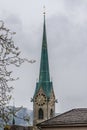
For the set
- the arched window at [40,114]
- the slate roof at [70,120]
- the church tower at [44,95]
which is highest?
the church tower at [44,95]

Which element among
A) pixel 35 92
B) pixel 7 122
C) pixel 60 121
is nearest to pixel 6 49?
pixel 7 122

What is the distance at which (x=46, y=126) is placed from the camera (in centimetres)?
3453

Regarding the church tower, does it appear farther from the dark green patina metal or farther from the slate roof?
the slate roof

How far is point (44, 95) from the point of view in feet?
411

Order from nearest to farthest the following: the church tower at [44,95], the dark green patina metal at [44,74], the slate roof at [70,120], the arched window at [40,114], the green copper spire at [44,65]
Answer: the slate roof at [70,120]
the church tower at [44,95]
the dark green patina metal at [44,74]
the arched window at [40,114]
the green copper spire at [44,65]

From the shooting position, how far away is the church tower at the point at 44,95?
124750 millimetres

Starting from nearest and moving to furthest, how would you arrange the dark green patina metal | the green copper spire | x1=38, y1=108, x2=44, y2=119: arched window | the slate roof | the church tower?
1. the slate roof
2. the church tower
3. the dark green patina metal
4. x1=38, y1=108, x2=44, y2=119: arched window
5. the green copper spire

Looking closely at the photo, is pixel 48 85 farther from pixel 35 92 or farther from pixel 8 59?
pixel 8 59

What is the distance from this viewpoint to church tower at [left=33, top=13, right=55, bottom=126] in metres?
125

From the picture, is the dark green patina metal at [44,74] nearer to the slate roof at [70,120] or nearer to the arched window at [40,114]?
the arched window at [40,114]

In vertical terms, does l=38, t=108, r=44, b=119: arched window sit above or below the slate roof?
above

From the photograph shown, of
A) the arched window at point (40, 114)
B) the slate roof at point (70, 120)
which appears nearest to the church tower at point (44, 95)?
the arched window at point (40, 114)

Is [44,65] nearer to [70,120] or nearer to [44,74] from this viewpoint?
[44,74]

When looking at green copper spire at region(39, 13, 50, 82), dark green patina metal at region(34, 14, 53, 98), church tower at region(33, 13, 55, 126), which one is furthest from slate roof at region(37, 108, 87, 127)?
green copper spire at region(39, 13, 50, 82)
